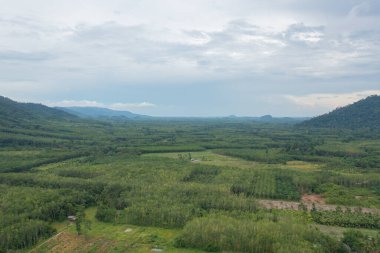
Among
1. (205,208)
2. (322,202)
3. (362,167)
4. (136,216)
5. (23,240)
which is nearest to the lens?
(23,240)

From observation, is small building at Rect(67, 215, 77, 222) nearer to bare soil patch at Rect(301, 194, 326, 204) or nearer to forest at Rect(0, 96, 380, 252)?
forest at Rect(0, 96, 380, 252)

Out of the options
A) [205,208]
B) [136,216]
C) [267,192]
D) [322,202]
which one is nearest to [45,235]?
[136,216]

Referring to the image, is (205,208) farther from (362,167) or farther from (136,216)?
(362,167)

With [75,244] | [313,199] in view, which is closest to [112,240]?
[75,244]

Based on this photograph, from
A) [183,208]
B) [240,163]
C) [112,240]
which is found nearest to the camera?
[112,240]

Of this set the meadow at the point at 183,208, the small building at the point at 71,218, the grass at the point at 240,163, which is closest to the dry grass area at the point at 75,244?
the meadow at the point at 183,208

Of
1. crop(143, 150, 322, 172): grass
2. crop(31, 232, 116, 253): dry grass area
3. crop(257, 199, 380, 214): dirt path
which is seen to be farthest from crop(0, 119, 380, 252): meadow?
crop(143, 150, 322, 172): grass

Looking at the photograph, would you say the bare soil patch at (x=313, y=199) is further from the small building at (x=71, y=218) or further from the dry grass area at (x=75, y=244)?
the small building at (x=71, y=218)

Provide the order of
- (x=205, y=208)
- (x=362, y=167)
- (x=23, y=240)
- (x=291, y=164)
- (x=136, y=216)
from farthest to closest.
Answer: (x=291, y=164)
(x=362, y=167)
(x=205, y=208)
(x=136, y=216)
(x=23, y=240)

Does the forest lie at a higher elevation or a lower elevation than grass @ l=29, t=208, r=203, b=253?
higher

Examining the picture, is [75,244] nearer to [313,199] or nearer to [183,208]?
[183,208]

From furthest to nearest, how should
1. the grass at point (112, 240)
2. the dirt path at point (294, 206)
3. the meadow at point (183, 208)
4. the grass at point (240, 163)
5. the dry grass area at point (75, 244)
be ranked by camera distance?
1. the grass at point (240, 163)
2. the dirt path at point (294, 206)
3. the dry grass area at point (75, 244)
4. the grass at point (112, 240)
5. the meadow at point (183, 208)
